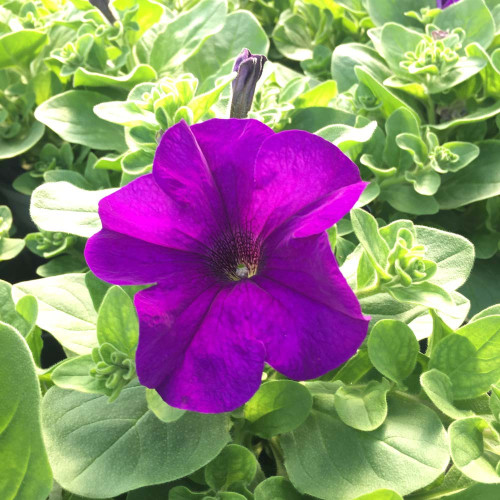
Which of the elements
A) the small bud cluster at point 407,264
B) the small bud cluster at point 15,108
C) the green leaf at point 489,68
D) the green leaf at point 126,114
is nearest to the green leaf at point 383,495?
the small bud cluster at point 407,264

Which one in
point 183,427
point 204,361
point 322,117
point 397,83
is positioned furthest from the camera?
point 397,83

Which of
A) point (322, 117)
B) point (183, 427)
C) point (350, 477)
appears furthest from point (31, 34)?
point (350, 477)

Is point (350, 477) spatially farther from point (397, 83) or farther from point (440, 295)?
point (397, 83)

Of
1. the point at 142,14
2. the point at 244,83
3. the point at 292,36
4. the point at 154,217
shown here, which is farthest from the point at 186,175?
the point at 292,36

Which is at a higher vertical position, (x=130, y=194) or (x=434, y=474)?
(x=130, y=194)

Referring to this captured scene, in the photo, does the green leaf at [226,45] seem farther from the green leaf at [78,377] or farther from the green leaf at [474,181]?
the green leaf at [78,377]

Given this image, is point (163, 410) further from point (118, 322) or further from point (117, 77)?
point (117, 77)
